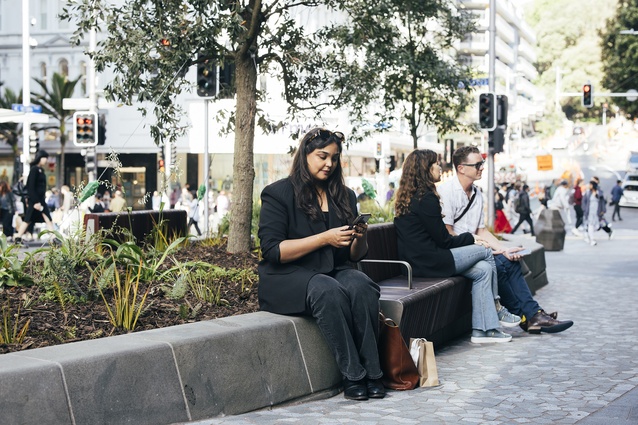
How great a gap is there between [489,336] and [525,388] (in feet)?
7.60

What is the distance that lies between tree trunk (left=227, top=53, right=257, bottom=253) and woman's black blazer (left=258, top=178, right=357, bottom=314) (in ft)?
12.5

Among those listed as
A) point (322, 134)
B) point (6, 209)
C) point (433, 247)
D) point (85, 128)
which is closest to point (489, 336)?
point (433, 247)

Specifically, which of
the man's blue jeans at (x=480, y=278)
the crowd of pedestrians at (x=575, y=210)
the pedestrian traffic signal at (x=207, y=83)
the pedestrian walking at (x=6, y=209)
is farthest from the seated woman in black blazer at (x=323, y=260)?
the pedestrian walking at (x=6, y=209)

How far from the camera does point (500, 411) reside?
6.17 meters

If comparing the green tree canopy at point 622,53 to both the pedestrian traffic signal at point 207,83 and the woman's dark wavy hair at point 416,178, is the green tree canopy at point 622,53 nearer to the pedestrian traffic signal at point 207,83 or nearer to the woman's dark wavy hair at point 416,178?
the pedestrian traffic signal at point 207,83

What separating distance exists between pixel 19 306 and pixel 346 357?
6.45 feet

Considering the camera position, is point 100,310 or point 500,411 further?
point 100,310

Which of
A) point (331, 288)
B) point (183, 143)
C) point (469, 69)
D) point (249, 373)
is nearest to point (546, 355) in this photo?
point (331, 288)

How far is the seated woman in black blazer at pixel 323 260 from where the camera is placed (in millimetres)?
6488

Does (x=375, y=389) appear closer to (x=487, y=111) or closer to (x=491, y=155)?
(x=487, y=111)

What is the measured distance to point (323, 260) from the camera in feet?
22.2

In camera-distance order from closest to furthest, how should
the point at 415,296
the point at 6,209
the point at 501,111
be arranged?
the point at 415,296, the point at 501,111, the point at 6,209

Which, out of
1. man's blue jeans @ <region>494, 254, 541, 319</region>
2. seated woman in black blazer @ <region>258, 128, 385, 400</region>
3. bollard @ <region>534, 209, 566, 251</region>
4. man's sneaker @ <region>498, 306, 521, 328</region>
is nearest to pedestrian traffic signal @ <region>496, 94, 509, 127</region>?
bollard @ <region>534, 209, 566, 251</region>

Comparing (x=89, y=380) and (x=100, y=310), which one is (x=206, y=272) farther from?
(x=89, y=380)
